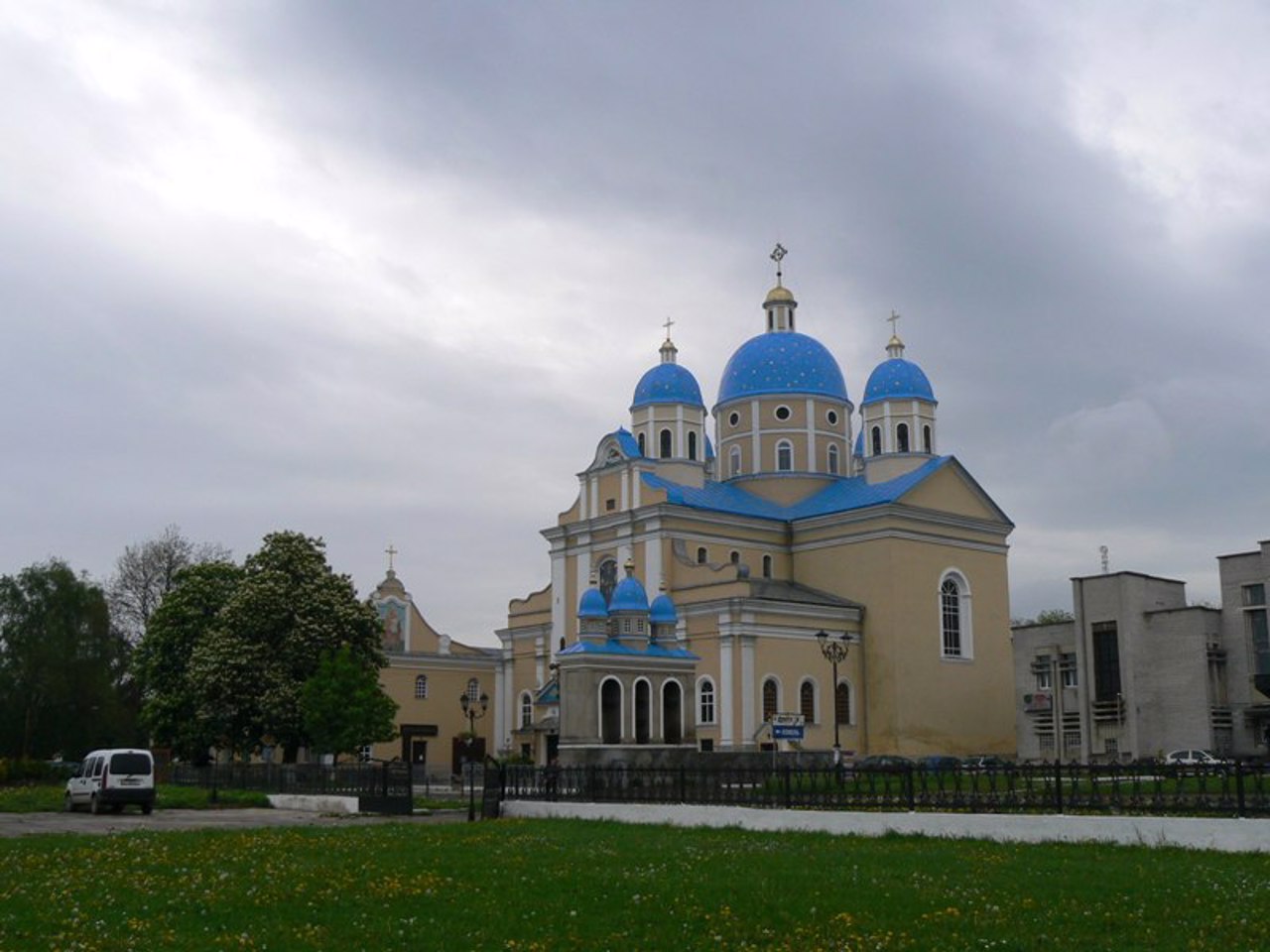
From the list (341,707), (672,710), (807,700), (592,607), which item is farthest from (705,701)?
(341,707)

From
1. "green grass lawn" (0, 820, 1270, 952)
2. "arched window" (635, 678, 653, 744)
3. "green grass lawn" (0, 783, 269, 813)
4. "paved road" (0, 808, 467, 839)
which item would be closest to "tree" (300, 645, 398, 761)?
"green grass lawn" (0, 783, 269, 813)

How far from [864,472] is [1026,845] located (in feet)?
148

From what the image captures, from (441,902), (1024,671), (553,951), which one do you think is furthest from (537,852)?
(1024,671)

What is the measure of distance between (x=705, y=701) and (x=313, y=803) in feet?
74.7

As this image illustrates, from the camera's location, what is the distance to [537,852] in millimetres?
16812

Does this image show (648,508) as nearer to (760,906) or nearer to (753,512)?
(753,512)

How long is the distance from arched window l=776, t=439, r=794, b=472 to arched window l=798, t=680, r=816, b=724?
12.0m

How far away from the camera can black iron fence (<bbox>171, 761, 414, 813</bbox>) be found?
29.8m

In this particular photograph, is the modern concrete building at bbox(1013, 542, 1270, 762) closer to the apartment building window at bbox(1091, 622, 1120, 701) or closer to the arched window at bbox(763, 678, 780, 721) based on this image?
the apartment building window at bbox(1091, 622, 1120, 701)

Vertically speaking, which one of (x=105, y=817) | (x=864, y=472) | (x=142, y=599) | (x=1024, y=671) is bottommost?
(x=105, y=817)

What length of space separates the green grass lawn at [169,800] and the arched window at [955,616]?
102 feet

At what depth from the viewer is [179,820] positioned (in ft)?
89.6

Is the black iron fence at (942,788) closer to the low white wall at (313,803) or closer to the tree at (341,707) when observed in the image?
the low white wall at (313,803)

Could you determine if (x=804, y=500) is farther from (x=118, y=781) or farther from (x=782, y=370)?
(x=118, y=781)
